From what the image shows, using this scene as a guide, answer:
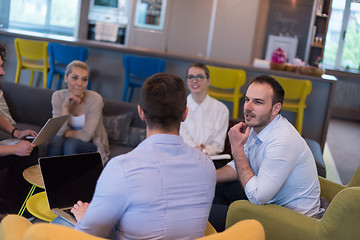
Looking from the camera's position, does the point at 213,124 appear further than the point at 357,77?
No

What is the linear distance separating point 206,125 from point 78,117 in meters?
1.02

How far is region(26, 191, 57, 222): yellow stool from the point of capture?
7.75ft

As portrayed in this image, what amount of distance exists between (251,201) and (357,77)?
749 centimetres

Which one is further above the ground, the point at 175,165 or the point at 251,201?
the point at 175,165

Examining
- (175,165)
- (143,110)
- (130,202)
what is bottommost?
(130,202)

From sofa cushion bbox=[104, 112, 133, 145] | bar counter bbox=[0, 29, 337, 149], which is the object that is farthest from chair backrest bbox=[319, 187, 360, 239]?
bar counter bbox=[0, 29, 337, 149]

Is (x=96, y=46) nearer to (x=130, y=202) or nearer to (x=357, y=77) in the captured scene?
(x=130, y=202)

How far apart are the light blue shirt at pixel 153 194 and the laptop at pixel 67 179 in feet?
2.28

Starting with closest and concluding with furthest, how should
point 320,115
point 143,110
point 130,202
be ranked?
point 130,202
point 143,110
point 320,115

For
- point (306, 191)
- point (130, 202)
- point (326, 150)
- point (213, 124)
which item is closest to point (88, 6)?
point (326, 150)

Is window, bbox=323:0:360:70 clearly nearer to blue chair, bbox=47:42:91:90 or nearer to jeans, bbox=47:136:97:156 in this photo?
blue chair, bbox=47:42:91:90

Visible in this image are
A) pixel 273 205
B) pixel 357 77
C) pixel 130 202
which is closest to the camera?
pixel 130 202

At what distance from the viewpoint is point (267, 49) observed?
30.5 feet

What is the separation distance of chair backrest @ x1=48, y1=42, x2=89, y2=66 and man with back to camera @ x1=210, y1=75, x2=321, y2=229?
360 cm
